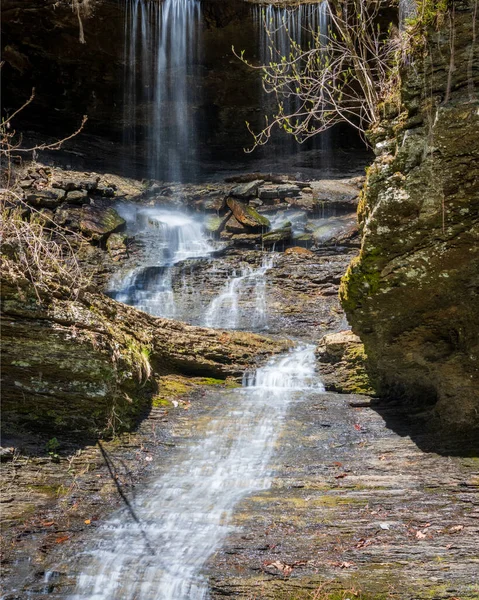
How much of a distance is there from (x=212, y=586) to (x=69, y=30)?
16811 millimetres

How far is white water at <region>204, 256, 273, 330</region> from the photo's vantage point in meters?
12.1

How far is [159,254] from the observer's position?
14.6m

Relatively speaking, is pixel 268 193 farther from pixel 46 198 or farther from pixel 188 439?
pixel 188 439

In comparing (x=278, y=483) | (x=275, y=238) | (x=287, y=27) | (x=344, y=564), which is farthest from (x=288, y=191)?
(x=344, y=564)

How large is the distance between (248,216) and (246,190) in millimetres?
1483

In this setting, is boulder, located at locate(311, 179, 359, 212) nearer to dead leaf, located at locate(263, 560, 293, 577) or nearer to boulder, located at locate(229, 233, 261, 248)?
boulder, located at locate(229, 233, 261, 248)

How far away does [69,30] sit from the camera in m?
16.1

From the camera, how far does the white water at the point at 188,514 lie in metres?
4.02

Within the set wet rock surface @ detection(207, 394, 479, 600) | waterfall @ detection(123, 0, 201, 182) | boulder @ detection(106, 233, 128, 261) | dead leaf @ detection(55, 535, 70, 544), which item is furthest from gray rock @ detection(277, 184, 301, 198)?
dead leaf @ detection(55, 535, 70, 544)

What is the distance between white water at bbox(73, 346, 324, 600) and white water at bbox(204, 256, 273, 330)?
4.24 m

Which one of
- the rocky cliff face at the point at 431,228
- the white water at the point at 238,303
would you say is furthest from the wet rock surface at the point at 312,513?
the white water at the point at 238,303

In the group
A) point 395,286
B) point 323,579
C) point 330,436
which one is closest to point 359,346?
point 330,436

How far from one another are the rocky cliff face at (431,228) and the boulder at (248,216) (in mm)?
9008

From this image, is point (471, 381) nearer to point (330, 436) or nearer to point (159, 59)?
point (330, 436)
